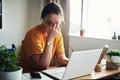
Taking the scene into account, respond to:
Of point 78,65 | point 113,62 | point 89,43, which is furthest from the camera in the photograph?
point 89,43

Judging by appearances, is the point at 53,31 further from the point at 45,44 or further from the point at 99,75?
the point at 99,75

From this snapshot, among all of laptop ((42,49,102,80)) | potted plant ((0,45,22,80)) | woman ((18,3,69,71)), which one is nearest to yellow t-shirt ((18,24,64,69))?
woman ((18,3,69,71))

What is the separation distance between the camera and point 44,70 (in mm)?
1471

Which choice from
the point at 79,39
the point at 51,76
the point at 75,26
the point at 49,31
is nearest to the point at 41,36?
the point at 49,31

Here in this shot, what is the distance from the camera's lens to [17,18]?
3582 millimetres

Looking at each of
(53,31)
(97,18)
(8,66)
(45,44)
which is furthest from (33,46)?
(97,18)

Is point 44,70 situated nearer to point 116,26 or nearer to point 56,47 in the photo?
point 56,47

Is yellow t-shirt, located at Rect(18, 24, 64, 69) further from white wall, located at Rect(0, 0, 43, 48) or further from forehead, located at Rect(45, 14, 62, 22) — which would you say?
white wall, located at Rect(0, 0, 43, 48)

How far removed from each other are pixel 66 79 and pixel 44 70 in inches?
13.3

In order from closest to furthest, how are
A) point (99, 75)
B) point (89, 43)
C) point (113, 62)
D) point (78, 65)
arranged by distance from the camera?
point (78, 65) → point (99, 75) → point (113, 62) → point (89, 43)

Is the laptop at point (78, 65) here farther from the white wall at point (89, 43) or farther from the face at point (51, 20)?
the white wall at point (89, 43)

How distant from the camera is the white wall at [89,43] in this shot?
2.71 m

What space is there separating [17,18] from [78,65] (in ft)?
8.66

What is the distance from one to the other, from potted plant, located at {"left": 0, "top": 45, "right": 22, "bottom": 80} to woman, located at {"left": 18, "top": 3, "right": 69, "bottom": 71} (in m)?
0.45
